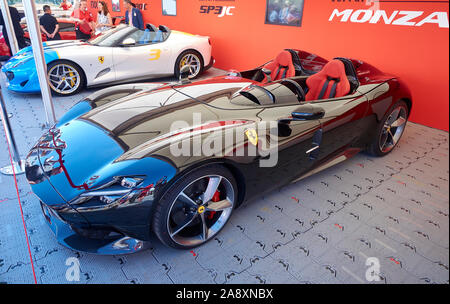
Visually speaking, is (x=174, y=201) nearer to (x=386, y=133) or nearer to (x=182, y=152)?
(x=182, y=152)

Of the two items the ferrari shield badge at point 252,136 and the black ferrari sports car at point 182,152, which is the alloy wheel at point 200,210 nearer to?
the black ferrari sports car at point 182,152

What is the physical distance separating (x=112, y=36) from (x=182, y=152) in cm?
450

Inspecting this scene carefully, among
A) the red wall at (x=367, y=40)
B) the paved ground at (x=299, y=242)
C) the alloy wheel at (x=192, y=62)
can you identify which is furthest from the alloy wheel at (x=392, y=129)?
the alloy wheel at (x=192, y=62)

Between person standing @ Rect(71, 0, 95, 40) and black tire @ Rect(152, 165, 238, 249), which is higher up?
person standing @ Rect(71, 0, 95, 40)

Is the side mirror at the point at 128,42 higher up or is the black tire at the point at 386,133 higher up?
the side mirror at the point at 128,42

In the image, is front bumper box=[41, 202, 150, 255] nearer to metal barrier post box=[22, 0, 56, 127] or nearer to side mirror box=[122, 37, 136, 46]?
metal barrier post box=[22, 0, 56, 127]

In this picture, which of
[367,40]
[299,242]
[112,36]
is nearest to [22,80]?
[112,36]

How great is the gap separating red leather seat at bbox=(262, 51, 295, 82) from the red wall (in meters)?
1.52

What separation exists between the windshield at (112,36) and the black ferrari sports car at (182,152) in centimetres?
279

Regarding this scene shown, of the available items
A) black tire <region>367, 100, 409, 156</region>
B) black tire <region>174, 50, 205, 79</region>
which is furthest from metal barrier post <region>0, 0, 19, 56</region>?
black tire <region>367, 100, 409, 156</region>

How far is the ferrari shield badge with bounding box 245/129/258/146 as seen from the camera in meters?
2.03

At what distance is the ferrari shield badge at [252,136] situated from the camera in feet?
6.65
